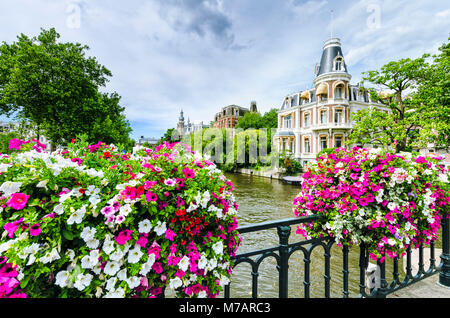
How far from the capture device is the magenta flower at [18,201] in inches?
41.6

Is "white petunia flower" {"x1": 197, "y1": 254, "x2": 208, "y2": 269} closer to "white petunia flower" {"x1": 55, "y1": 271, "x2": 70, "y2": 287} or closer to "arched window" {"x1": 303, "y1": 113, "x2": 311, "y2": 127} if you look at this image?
"white petunia flower" {"x1": 55, "y1": 271, "x2": 70, "y2": 287}

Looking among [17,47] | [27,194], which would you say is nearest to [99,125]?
[17,47]

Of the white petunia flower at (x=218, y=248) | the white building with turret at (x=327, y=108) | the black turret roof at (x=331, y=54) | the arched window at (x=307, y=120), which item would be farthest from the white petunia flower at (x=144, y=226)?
the arched window at (x=307, y=120)

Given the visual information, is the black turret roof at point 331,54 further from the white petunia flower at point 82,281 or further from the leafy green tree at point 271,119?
the white petunia flower at point 82,281

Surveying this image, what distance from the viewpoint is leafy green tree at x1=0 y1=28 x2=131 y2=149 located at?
50.1 ft

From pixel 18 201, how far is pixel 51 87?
65.7 feet

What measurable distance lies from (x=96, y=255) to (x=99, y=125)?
66.8ft

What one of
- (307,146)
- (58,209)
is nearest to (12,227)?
(58,209)

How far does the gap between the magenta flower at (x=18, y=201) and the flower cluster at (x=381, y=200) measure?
252 centimetres

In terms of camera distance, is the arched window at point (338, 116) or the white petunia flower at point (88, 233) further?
the arched window at point (338, 116)

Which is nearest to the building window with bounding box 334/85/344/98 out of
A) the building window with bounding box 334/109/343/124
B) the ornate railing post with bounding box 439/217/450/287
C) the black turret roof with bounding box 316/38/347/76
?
the building window with bounding box 334/109/343/124

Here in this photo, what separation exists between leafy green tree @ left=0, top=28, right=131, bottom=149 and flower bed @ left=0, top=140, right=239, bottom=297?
63.2ft
